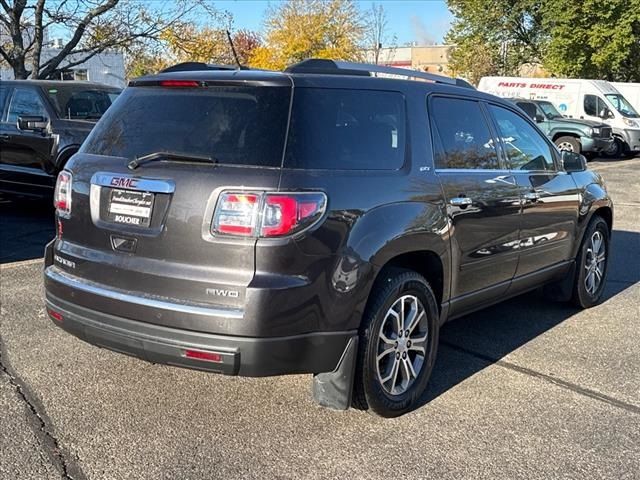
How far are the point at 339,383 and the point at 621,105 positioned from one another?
895 inches

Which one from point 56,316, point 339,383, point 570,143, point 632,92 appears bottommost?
point 339,383

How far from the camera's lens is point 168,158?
319 centimetres

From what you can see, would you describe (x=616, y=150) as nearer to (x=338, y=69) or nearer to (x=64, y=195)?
(x=338, y=69)

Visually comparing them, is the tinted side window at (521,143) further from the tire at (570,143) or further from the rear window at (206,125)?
the tire at (570,143)

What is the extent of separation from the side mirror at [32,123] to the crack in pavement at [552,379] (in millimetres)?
5954

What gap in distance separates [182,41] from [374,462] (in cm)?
1625

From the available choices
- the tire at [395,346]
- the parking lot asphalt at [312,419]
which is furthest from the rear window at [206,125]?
the parking lot asphalt at [312,419]

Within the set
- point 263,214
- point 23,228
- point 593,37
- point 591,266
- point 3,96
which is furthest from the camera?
point 593,37

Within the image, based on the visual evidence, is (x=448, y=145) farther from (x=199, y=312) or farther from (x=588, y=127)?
(x=588, y=127)

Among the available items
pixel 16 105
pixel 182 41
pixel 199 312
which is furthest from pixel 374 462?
pixel 182 41

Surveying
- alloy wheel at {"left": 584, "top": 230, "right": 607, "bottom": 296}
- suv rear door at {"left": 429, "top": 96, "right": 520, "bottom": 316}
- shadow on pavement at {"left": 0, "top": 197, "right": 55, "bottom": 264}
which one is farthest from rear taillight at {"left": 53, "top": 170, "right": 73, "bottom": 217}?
alloy wheel at {"left": 584, "top": 230, "right": 607, "bottom": 296}

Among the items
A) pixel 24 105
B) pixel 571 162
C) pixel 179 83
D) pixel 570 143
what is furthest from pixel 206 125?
pixel 570 143

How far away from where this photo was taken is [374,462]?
3154mm

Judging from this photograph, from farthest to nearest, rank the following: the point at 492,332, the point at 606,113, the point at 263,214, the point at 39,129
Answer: the point at 606,113
the point at 39,129
the point at 492,332
the point at 263,214
